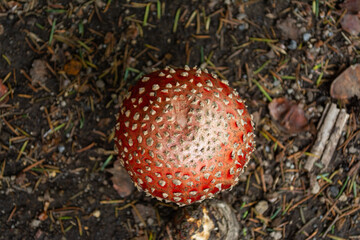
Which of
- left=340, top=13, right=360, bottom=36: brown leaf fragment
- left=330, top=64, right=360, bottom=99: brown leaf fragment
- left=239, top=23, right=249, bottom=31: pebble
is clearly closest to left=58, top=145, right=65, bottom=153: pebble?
left=239, top=23, right=249, bottom=31: pebble

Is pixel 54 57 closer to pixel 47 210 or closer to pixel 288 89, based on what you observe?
pixel 47 210

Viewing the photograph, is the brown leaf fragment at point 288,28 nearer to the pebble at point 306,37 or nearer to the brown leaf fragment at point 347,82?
the pebble at point 306,37

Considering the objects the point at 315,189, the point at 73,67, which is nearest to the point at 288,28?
the point at 315,189

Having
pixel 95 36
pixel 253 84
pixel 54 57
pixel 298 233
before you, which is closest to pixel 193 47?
pixel 253 84

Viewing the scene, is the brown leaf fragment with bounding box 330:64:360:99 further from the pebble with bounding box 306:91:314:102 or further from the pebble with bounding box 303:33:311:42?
the pebble with bounding box 303:33:311:42

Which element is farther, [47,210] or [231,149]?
[47,210]

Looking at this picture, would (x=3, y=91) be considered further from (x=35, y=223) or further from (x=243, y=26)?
(x=243, y=26)

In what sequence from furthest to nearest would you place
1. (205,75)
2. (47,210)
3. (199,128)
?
(47,210), (205,75), (199,128)
